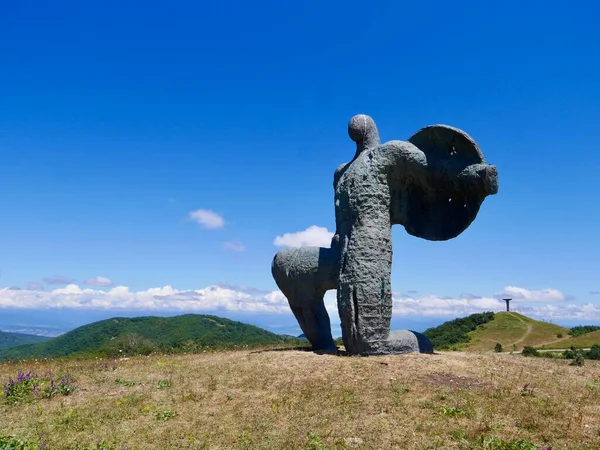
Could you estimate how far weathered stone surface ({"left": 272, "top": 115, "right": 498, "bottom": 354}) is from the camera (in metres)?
11.1

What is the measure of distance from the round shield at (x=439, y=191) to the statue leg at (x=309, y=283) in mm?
2105

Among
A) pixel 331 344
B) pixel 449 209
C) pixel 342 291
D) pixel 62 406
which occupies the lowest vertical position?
pixel 62 406

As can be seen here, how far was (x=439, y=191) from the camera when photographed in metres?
12.2

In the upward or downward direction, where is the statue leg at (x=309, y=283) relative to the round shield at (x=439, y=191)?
downward

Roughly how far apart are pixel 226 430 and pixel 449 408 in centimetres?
315

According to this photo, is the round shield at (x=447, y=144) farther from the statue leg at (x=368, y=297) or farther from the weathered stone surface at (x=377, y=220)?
the statue leg at (x=368, y=297)

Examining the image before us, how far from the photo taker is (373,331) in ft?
36.1

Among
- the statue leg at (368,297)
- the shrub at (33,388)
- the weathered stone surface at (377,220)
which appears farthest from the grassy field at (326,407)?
the weathered stone surface at (377,220)

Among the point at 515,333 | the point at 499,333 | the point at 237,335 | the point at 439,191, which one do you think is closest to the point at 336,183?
the point at 439,191

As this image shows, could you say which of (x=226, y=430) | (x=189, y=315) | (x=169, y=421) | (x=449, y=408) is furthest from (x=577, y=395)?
(x=189, y=315)

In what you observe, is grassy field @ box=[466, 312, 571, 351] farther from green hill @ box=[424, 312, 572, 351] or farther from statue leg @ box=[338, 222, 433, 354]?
statue leg @ box=[338, 222, 433, 354]

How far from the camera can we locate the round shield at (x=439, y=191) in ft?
38.0

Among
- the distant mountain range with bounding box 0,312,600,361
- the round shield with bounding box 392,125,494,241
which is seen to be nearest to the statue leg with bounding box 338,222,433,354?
the round shield with bounding box 392,125,494,241

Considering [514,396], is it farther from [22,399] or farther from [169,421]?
[22,399]
